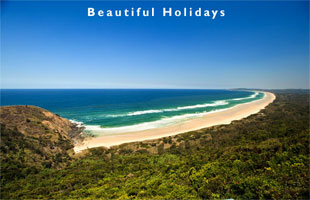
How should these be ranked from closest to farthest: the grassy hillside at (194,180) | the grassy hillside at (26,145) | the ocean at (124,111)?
1. the grassy hillside at (194,180)
2. the grassy hillside at (26,145)
3. the ocean at (124,111)

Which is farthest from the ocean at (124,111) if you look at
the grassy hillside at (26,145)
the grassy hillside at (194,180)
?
the grassy hillside at (194,180)

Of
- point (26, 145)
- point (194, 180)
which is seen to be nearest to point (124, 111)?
point (26, 145)

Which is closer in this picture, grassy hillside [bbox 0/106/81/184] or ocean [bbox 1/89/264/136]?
grassy hillside [bbox 0/106/81/184]

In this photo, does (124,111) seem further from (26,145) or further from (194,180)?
(194,180)

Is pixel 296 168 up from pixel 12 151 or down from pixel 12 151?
up

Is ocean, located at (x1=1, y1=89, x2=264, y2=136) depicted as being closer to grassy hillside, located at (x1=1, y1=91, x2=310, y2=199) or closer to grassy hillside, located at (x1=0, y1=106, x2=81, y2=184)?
grassy hillside, located at (x1=0, y1=106, x2=81, y2=184)

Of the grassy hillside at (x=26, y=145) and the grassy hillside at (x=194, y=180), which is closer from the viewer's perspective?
the grassy hillside at (x=194, y=180)

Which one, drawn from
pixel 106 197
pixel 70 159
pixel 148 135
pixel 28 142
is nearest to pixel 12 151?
pixel 28 142

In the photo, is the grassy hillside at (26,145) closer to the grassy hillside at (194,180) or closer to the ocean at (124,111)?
the grassy hillside at (194,180)

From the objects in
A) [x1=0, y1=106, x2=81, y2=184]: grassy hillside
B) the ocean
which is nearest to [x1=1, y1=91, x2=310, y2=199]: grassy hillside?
[x1=0, y1=106, x2=81, y2=184]: grassy hillside

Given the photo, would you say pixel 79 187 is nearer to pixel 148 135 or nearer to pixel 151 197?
pixel 151 197

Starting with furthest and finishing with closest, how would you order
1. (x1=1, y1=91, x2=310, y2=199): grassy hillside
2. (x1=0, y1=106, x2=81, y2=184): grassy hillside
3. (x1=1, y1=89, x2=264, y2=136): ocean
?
1. (x1=1, y1=89, x2=264, y2=136): ocean
2. (x1=0, y1=106, x2=81, y2=184): grassy hillside
3. (x1=1, y1=91, x2=310, y2=199): grassy hillside
